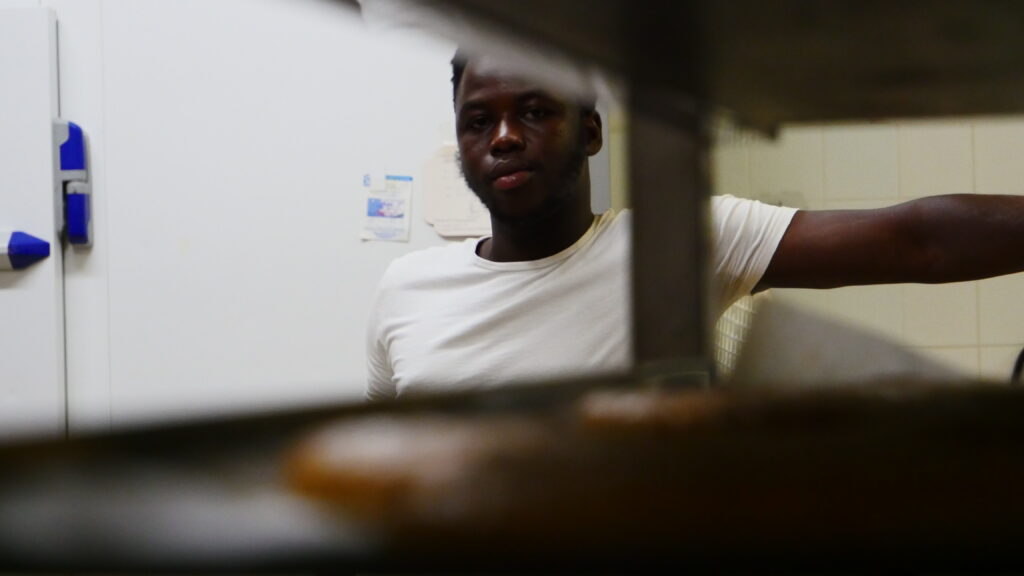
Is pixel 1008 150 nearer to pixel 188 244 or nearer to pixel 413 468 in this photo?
pixel 188 244

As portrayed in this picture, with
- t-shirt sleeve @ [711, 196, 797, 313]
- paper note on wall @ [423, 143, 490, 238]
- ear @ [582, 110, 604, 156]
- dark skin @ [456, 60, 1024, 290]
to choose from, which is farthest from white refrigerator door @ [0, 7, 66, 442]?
t-shirt sleeve @ [711, 196, 797, 313]

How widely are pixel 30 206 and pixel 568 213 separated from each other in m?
1.13

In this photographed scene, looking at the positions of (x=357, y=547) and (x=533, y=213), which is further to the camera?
(x=533, y=213)

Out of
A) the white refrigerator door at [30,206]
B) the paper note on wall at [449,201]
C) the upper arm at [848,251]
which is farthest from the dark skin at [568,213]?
the white refrigerator door at [30,206]

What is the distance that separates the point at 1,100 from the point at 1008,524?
69.3 inches

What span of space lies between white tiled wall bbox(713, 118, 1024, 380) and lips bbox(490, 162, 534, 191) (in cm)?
80

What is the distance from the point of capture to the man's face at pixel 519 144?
0.90 meters

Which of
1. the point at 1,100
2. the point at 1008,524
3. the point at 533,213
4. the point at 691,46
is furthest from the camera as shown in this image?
the point at 1,100

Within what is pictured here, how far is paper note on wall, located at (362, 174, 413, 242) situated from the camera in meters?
1.54

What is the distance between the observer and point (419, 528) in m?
0.20

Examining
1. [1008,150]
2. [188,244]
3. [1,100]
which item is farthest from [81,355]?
[1008,150]

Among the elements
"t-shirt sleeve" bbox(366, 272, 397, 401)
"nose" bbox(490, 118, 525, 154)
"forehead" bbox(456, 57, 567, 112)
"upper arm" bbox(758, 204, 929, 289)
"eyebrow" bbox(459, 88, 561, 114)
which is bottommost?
"t-shirt sleeve" bbox(366, 272, 397, 401)

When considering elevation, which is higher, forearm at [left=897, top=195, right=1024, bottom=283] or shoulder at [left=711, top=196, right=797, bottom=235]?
shoulder at [left=711, top=196, right=797, bottom=235]

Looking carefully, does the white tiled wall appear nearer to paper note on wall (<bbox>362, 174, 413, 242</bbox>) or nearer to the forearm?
paper note on wall (<bbox>362, 174, 413, 242</bbox>)
